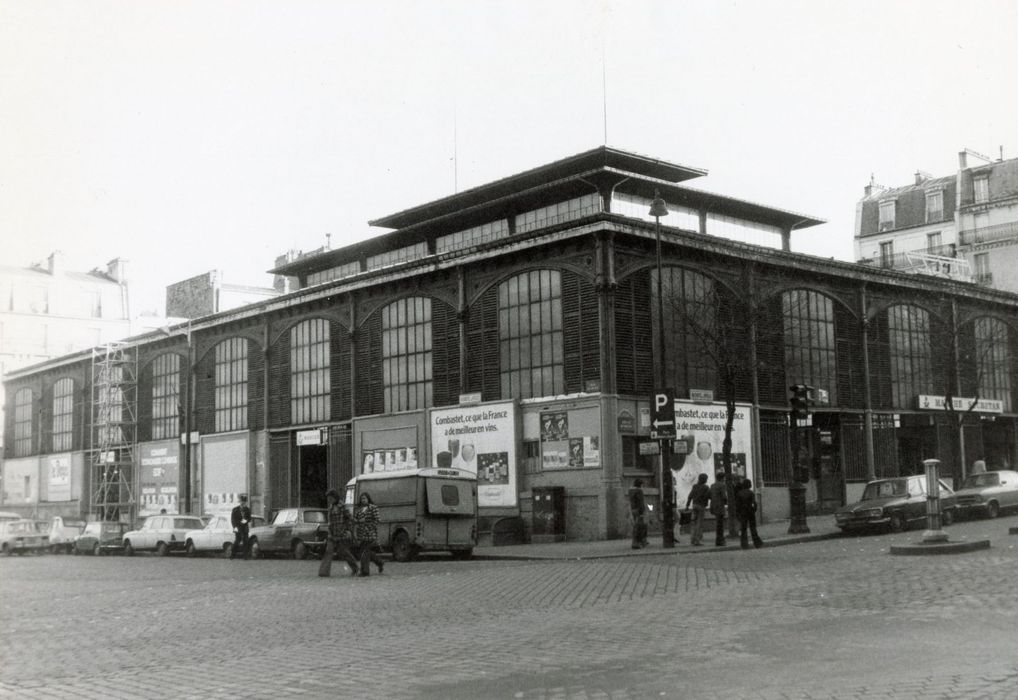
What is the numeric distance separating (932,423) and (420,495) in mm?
25137

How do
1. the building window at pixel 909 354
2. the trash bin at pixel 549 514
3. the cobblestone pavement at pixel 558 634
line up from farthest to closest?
the building window at pixel 909 354 → the trash bin at pixel 549 514 → the cobblestone pavement at pixel 558 634

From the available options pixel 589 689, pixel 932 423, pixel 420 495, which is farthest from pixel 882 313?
pixel 589 689

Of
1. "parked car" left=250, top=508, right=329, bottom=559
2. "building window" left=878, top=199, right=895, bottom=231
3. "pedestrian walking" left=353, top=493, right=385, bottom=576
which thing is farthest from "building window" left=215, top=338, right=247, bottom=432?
"building window" left=878, top=199, right=895, bottom=231

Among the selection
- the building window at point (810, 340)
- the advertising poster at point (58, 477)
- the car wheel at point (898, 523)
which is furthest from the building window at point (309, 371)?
the car wheel at point (898, 523)

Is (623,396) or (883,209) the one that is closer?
(623,396)

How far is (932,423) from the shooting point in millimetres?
42688

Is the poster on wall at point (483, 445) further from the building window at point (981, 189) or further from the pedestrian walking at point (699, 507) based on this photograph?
the building window at point (981, 189)

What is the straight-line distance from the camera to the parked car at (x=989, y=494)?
2959 centimetres

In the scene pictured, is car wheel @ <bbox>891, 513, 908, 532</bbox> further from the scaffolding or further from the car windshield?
the scaffolding

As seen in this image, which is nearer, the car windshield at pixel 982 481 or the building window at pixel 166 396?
the car windshield at pixel 982 481

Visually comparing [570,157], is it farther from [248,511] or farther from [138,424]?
[138,424]

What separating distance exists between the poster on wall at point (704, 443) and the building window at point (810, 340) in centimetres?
325

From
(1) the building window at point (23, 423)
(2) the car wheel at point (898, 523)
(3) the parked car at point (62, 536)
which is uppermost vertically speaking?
(1) the building window at point (23, 423)

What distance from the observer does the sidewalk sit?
81.4 feet
